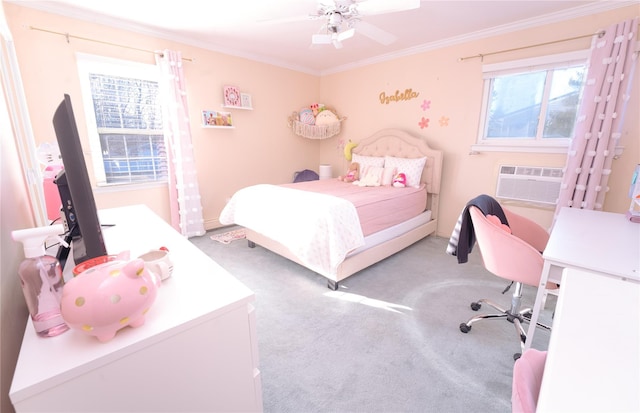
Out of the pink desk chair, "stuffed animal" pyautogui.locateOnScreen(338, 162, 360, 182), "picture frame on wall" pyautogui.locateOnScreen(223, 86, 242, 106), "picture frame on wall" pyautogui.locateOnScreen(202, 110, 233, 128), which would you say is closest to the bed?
"stuffed animal" pyautogui.locateOnScreen(338, 162, 360, 182)

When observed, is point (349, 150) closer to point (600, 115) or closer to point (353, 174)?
point (353, 174)

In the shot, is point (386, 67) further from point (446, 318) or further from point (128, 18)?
point (446, 318)

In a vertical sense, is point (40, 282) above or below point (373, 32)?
below

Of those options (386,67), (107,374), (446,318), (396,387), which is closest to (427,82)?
(386,67)

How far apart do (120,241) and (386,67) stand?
384cm

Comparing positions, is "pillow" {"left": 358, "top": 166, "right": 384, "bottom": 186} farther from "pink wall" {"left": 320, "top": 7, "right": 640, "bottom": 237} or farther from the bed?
"pink wall" {"left": 320, "top": 7, "right": 640, "bottom": 237}

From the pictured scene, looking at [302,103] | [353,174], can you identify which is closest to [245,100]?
[302,103]

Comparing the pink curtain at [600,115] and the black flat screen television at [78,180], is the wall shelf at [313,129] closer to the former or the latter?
the pink curtain at [600,115]

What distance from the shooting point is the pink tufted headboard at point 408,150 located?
11.2 feet

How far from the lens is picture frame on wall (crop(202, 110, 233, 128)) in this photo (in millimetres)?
3512

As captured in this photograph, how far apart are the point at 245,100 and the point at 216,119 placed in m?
0.54

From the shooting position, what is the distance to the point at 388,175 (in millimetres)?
3461

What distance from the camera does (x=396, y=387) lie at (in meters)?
1.38

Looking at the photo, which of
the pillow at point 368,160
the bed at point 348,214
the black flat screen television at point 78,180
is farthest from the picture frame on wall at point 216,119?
the black flat screen television at point 78,180
